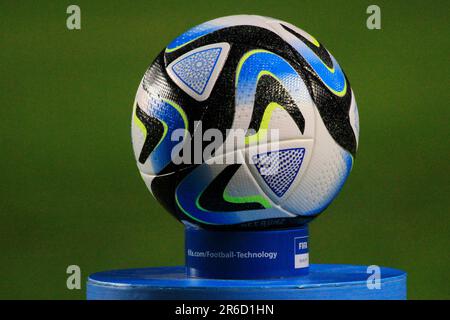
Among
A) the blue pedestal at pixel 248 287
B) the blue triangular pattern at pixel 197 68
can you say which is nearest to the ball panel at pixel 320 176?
the blue pedestal at pixel 248 287

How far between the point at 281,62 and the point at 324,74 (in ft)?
0.48

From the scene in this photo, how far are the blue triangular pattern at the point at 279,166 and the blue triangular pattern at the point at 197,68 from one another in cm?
27

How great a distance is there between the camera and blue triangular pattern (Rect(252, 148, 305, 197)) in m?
3.03

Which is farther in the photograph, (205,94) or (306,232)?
(306,232)

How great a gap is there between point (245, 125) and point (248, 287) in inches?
18.0

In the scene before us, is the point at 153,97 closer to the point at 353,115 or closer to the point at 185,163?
the point at 185,163

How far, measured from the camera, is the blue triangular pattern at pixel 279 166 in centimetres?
303

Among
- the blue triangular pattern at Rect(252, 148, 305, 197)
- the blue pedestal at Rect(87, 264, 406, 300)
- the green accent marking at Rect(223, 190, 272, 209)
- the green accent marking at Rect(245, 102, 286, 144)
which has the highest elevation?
the green accent marking at Rect(245, 102, 286, 144)

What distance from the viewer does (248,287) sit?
2984mm

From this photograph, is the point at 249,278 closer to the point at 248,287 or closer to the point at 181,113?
the point at 248,287

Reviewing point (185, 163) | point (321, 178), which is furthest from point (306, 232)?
point (185, 163)

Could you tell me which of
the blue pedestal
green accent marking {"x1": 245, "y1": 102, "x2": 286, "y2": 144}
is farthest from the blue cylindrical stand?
green accent marking {"x1": 245, "y1": 102, "x2": 286, "y2": 144}

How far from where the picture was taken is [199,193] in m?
3.09

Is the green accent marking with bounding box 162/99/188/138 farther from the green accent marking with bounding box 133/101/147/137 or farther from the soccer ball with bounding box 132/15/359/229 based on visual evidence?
the green accent marking with bounding box 133/101/147/137
